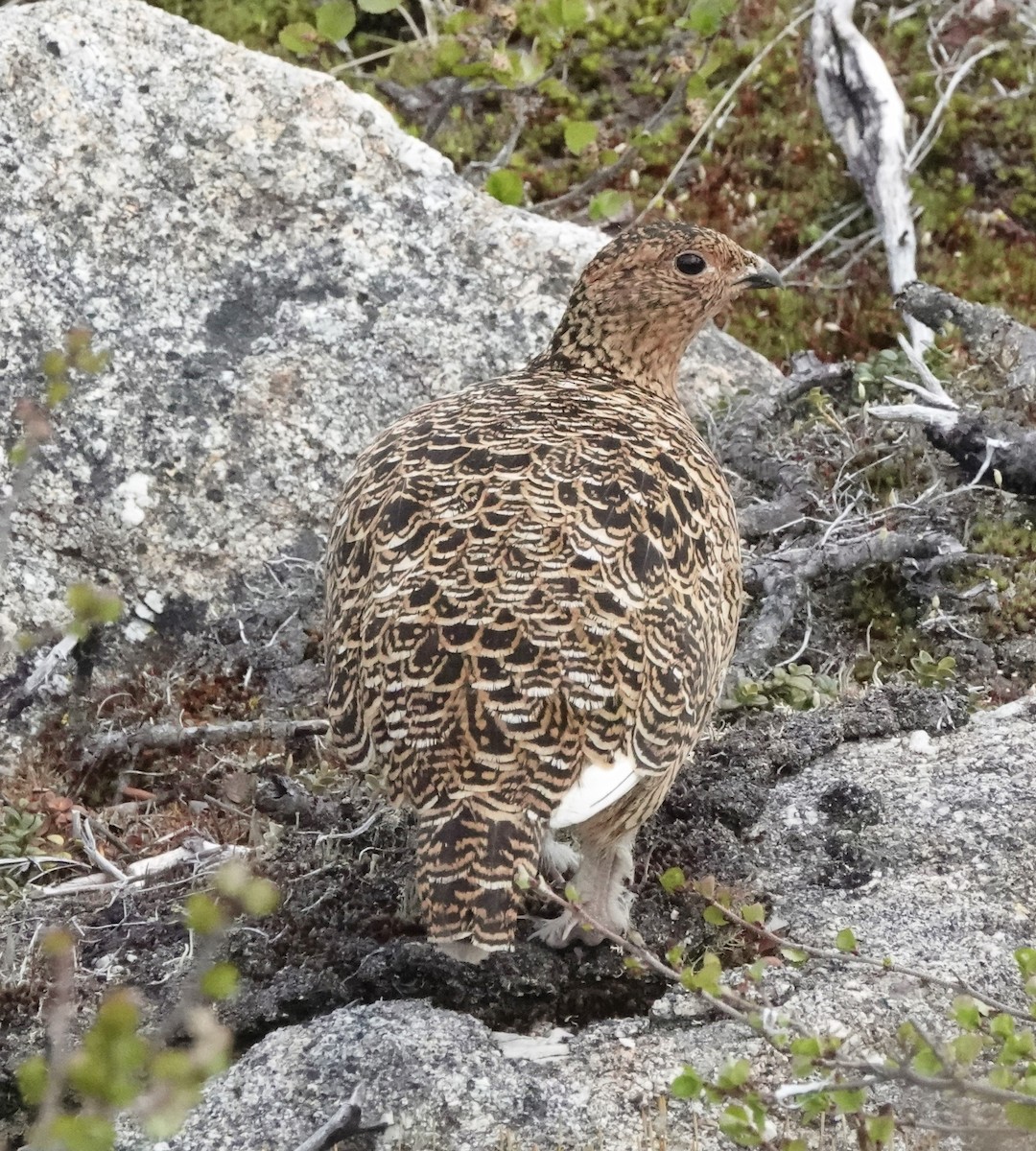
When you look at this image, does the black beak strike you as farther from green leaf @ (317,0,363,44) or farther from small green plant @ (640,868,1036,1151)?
green leaf @ (317,0,363,44)

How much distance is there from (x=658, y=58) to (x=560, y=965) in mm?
6182

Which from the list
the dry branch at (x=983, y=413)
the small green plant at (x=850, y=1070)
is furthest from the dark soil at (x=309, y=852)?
the dry branch at (x=983, y=413)

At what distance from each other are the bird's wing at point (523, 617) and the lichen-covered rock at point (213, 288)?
1.87 m

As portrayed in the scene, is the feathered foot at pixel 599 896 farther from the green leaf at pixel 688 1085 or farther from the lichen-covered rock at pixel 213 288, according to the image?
the lichen-covered rock at pixel 213 288

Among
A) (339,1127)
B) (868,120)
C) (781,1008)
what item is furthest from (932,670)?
(868,120)

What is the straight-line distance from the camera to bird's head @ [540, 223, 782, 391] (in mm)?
5215

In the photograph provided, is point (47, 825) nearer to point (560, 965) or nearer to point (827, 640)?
point (560, 965)

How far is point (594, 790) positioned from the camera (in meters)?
3.69

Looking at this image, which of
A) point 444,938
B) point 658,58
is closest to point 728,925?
point 444,938

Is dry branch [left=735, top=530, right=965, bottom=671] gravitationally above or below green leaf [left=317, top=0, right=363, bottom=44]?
below

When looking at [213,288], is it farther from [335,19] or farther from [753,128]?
[753,128]

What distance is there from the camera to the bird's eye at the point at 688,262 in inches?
205

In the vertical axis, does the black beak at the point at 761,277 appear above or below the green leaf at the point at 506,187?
below

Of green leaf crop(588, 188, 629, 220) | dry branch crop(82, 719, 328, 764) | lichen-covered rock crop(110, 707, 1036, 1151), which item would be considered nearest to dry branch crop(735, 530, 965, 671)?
lichen-covered rock crop(110, 707, 1036, 1151)
